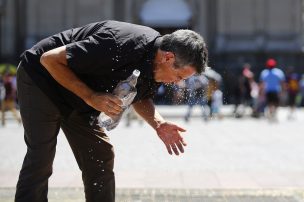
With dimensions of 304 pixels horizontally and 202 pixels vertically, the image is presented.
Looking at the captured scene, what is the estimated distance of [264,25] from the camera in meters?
31.0

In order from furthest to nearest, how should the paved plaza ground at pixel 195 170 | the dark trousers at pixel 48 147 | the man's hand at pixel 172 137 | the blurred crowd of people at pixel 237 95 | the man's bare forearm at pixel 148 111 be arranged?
the paved plaza ground at pixel 195 170 → the blurred crowd of people at pixel 237 95 → the man's bare forearm at pixel 148 111 → the man's hand at pixel 172 137 → the dark trousers at pixel 48 147

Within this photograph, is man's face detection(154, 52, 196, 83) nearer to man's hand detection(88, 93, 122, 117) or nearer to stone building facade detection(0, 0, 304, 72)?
man's hand detection(88, 93, 122, 117)

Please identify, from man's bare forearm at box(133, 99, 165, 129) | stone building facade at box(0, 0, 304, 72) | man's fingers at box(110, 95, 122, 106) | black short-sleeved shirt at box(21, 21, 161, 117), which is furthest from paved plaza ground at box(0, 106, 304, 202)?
stone building facade at box(0, 0, 304, 72)

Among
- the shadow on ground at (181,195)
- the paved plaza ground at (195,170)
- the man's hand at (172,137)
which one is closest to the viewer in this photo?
the man's hand at (172,137)

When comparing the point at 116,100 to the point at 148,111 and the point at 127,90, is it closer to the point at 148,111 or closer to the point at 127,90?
the point at 127,90

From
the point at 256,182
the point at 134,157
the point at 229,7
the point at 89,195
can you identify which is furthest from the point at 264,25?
the point at 89,195

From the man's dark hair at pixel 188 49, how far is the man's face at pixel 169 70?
0.03 m

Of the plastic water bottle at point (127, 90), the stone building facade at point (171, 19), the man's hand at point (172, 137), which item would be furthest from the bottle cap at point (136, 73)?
the stone building facade at point (171, 19)

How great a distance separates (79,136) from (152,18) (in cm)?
2711

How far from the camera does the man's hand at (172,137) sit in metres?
4.05

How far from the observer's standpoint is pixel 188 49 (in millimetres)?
3504

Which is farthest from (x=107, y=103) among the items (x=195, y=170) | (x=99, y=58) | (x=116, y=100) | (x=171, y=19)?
(x=171, y=19)

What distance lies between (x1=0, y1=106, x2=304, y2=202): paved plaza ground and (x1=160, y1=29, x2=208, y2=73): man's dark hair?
100 inches

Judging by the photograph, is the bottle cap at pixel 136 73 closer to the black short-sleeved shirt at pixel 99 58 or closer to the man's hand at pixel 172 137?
the black short-sleeved shirt at pixel 99 58
